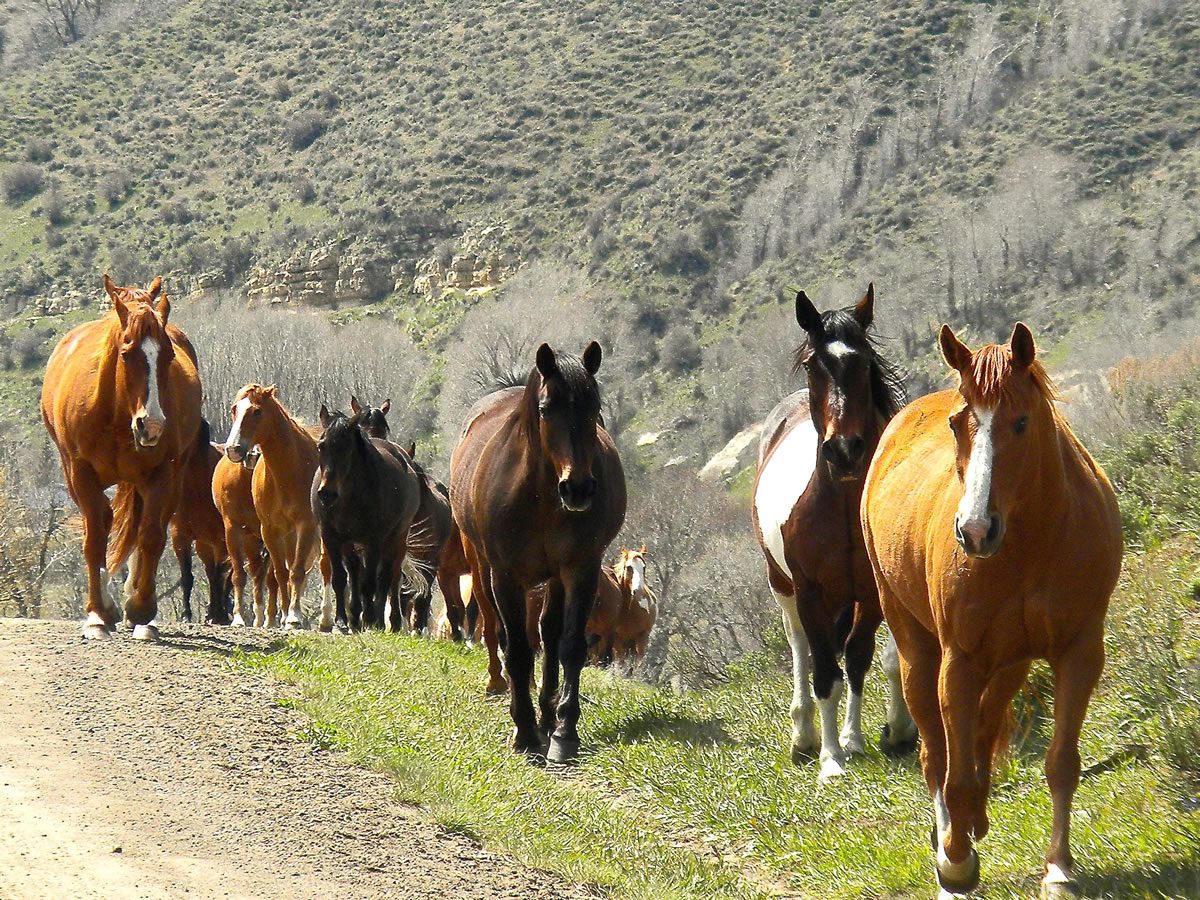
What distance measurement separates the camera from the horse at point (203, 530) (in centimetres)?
1812

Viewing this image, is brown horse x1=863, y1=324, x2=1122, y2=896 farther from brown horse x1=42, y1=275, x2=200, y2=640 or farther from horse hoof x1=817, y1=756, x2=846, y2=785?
brown horse x1=42, y1=275, x2=200, y2=640

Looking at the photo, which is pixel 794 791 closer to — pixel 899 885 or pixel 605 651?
pixel 899 885

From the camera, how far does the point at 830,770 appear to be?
26.7 ft

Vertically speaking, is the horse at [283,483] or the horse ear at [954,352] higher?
the horse ear at [954,352]

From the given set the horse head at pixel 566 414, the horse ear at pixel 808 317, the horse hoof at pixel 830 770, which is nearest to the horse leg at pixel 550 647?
the horse head at pixel 566 414

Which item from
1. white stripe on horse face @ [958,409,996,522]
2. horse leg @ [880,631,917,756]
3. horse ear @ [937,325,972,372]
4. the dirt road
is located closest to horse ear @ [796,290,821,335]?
horse leg @ [880,631,917,756]

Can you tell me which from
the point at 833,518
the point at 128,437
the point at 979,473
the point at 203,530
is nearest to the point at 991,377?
the point at 979,473

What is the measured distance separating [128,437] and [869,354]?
6345 mm

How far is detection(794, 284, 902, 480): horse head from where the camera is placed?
7902 millimetres

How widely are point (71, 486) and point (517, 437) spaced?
4616mm

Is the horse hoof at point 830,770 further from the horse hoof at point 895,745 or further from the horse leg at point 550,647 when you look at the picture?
the horse leg at point 550,647

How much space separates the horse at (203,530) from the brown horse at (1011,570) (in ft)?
42.4

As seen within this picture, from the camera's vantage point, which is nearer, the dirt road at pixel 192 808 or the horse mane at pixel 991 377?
the horse mane at pixel 991 377

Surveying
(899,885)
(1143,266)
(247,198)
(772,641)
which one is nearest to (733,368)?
(1143,266)
